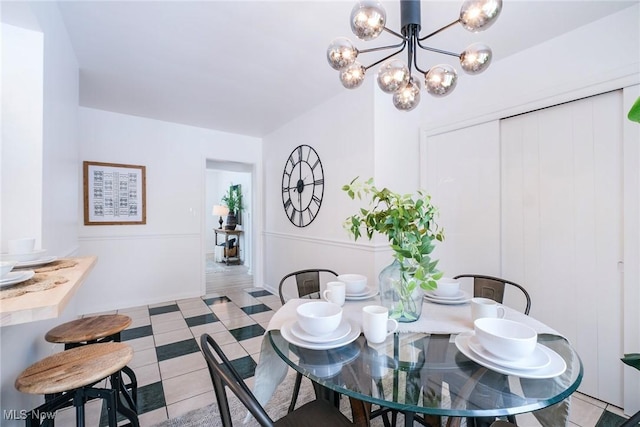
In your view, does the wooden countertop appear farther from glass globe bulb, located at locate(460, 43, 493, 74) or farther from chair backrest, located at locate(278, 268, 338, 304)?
glass globe bulb, located at locate(460, 43, 493, 74)

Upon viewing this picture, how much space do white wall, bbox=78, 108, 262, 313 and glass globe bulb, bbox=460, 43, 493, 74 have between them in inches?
144

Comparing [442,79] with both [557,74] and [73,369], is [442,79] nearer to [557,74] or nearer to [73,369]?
[557,74]

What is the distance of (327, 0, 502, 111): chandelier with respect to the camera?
1092 mm

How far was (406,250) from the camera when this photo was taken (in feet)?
3.48

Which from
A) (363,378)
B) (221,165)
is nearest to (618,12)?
(363,378)

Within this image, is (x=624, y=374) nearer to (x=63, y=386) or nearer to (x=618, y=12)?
(x=618, y=12)

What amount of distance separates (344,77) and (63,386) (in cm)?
184

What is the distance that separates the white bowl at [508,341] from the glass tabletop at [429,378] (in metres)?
0.06

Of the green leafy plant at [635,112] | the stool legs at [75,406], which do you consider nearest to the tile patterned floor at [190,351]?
the stool legs at [75,406]

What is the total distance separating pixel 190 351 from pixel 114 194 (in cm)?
235

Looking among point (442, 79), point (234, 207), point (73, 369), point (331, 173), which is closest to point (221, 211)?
point (234, 207)

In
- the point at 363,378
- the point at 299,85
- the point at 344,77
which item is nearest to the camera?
the point at 363,378

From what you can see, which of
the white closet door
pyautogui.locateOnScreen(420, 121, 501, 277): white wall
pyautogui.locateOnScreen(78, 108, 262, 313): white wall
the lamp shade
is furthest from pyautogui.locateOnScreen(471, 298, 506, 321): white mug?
the lamp shade

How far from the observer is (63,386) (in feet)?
3.34
